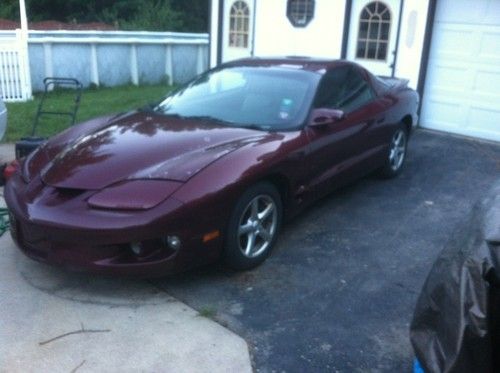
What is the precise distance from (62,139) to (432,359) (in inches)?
132

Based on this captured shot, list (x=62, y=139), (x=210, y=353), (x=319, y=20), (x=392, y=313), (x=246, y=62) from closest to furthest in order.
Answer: (x=210, y=353)
(x=392, y=313)
(x=62, y=139)
(x=246, y=62)
(x=319, y=20)

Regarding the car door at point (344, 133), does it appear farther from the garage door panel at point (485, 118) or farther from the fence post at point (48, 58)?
the fence post at point (48, 58)

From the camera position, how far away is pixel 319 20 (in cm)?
995

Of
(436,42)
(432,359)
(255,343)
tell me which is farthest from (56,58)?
(432,359)

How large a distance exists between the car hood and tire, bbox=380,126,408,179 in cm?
241

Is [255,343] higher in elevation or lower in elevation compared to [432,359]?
lower

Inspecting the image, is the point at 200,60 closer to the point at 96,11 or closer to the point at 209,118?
the point at 209,118

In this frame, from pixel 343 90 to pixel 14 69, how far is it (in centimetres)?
739

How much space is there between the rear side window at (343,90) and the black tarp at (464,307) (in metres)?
2.49

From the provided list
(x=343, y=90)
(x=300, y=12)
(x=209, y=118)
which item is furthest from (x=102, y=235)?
(x=300, y=12)

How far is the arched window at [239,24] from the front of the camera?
11.1 metres

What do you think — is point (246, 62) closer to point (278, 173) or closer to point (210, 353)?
point (278, 173)

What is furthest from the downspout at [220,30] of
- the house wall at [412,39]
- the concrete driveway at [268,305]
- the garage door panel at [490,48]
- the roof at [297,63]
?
the concrete driveway at [268,305]

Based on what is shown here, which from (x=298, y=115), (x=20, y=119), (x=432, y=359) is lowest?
(x=20, y=119)
